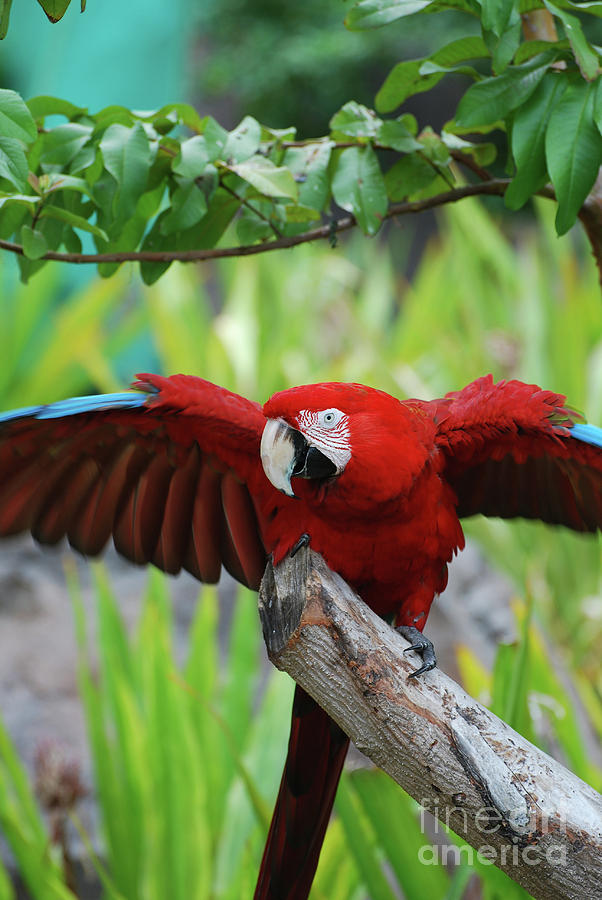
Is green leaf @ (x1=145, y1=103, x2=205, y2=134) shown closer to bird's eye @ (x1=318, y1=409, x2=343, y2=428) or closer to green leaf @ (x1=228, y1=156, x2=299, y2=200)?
green leaf @ (x1=228, y1=156, x2=299, y2=200)

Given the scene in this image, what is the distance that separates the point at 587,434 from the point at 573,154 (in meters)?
0.22

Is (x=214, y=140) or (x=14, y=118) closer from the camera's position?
(x=14, y=118)

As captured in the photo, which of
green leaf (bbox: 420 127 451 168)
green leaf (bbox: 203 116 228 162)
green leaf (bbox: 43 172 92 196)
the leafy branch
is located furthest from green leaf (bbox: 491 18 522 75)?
green leaf (bbox: 43 172 92 196)

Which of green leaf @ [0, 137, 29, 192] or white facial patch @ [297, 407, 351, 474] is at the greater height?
green leaf @ [0, 137, 29, 192]

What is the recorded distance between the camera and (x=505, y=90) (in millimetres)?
667

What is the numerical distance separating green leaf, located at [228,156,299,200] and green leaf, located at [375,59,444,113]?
0.14 meters

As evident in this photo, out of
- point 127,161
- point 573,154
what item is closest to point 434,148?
point 573,154

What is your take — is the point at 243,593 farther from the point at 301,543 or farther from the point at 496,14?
the point at 496,14

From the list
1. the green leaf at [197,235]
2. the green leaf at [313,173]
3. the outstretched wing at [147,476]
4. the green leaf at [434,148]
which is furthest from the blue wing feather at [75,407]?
the green leaf at [434,148]

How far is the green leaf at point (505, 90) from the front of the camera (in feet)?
2.18

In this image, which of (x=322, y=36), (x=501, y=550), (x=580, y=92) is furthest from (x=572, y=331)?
(x=322, y=36)

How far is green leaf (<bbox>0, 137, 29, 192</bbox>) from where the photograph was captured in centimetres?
59

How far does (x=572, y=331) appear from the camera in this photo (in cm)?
184

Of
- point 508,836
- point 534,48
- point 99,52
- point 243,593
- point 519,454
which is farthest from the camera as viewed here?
point 99,52
